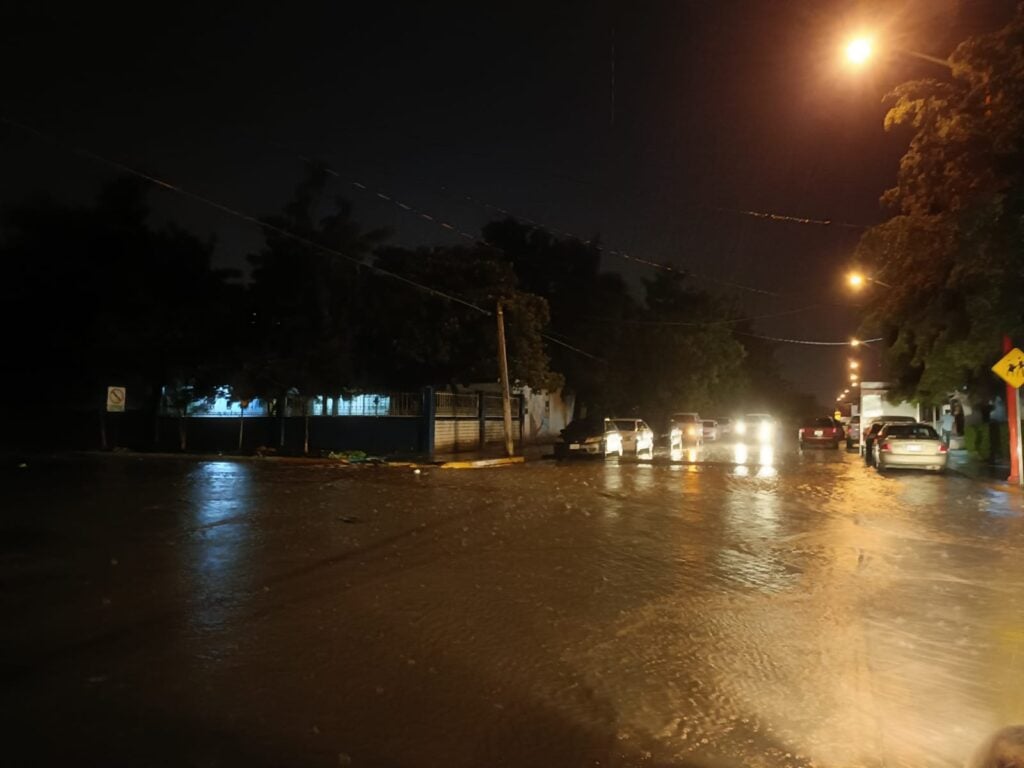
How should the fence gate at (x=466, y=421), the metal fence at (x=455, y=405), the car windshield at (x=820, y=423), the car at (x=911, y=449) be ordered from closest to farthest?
the car at (x=911, y=449) < the metal fence at (x=455, y=405) < the fence gate at (x=466, y=421) < the car windshield at (x=820, y=423)

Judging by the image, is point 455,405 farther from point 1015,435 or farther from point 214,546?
point 214,546

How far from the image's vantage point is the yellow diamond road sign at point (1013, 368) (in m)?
20.4

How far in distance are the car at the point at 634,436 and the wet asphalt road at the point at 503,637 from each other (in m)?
18.3

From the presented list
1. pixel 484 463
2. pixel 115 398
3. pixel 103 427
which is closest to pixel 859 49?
pixel 484 463

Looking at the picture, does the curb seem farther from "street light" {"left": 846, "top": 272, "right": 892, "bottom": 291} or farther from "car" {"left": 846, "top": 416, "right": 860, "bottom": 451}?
"car" {"left": 846, "top": 416, "right": 860, "bottom": 451}

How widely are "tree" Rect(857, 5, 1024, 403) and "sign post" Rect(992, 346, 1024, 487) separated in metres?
0.73

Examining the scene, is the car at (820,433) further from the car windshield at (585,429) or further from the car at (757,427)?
the car windshield at (585,429)

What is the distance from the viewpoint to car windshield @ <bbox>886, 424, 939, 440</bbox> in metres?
24.2

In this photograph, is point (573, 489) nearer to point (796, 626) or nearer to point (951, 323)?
point (796, 626)

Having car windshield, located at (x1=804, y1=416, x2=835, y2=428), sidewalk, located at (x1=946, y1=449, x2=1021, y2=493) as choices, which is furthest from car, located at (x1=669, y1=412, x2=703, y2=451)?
sidewalk, located at (x1=946, y1=449, x2=1021, y2=493)

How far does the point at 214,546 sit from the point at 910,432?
66.8ft

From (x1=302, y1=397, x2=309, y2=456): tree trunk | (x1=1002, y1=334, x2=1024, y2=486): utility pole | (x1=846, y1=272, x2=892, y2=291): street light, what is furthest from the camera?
(x1=302, y1=397, x2=309, y2=456): tree trunk

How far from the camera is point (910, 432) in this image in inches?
966

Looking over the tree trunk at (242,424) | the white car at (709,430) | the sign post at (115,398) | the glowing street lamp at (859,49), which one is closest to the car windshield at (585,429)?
the tree trunk at (242,424)
